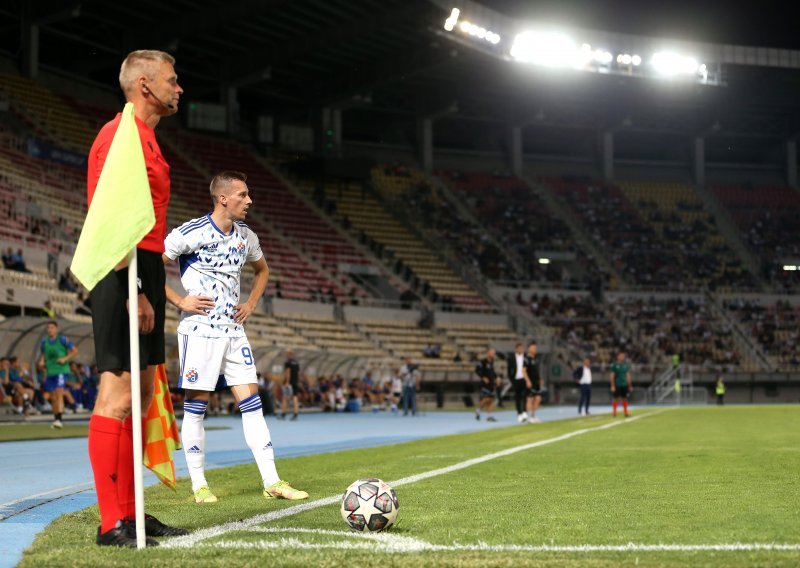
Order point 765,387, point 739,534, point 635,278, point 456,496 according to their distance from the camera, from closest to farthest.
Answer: point 739,534 → point 456,496 → point 765,387 → point 635,278

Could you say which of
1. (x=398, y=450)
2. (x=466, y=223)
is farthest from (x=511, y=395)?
(x=398, y=450)

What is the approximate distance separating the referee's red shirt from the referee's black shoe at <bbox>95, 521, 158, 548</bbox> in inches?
55.9

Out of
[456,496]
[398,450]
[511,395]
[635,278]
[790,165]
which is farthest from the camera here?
[790,165]

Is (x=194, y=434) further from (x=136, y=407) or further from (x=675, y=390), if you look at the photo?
(x=675, y=390)

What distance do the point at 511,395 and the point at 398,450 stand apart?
114 ft

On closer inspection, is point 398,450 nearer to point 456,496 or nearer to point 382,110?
point 456,496

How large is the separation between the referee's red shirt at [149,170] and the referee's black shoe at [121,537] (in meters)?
1.42

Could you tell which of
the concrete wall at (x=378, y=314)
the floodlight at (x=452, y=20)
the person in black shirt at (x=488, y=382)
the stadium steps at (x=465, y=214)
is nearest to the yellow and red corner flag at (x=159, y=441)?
the person in black shirt at (x=488, y=382)

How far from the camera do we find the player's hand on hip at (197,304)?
25.6 feet

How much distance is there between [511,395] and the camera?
49.3 meters

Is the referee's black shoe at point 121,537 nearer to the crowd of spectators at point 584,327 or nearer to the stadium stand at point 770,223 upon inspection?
the crowd of spectators at point 584,327

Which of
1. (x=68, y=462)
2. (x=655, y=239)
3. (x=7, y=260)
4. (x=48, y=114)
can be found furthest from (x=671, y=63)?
(x=68, y=462)

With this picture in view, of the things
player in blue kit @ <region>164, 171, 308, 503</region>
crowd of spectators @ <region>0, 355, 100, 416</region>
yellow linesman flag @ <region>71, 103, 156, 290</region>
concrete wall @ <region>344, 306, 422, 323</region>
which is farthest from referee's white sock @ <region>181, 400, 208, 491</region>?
concrete wall @ <region>344, 306, 422, 323</region>

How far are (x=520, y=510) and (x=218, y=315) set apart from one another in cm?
263
